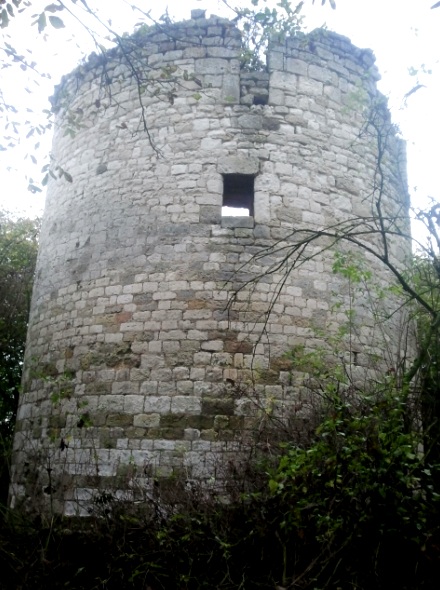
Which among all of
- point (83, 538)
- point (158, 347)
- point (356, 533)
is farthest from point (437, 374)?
point (83, 538)

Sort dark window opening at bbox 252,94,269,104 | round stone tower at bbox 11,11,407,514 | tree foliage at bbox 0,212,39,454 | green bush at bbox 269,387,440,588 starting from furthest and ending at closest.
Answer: tree foliage at bbox 0,212,39,454
dark window opening at bbox 252,94,269,104
round stone tower at bbox 11,11,407,514
green bush at bbox 269,387,440,588

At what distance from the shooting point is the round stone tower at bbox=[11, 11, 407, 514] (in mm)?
6020

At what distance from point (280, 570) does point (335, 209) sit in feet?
13.0

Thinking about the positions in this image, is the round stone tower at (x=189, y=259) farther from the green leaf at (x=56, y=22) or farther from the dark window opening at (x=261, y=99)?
the green leaf at (x=56, y=22)

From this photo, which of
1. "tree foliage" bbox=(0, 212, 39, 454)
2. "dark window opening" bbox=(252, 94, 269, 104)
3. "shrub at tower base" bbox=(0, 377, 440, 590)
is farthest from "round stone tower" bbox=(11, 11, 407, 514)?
"tree foliage" bbox=(0, 212, 39, 454)

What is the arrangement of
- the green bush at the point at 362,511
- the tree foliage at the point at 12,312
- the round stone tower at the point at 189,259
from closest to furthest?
the green bush at the point at 362,511 < the round stone tower at the point at 189,259 < the tree foliage at the point at 12,312

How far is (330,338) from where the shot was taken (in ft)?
20.2

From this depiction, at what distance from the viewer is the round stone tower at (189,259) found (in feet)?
19.7

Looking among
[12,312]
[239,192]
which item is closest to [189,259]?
[239,192]

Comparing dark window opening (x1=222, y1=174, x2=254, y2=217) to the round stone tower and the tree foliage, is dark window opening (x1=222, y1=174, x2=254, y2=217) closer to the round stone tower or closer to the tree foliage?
the round stone tower

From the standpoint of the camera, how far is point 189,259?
21.3 feet

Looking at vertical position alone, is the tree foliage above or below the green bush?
above

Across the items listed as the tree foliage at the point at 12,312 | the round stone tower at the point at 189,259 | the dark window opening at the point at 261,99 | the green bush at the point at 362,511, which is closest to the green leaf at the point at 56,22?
the round stone tower at the point at 189,259

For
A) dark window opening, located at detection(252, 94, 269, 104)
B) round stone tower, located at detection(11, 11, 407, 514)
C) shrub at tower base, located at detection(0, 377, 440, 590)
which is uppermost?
dark window opening, located at detection(252, 94, 269, 104)
